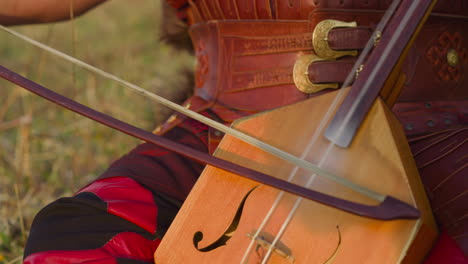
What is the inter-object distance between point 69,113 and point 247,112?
225 cm

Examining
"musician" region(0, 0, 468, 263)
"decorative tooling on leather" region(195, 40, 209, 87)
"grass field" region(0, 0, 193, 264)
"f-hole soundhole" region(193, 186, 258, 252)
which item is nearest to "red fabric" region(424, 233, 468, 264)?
"musician" region(0, 0, 468, 263)

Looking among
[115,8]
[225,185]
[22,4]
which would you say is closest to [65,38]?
[115,8]

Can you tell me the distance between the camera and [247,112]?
1.40 metres

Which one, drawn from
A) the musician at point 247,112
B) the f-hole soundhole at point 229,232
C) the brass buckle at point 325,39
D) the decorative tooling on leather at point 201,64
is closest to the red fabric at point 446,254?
the musician at point 247,112

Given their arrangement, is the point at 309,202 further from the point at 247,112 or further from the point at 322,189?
the point at 247,112

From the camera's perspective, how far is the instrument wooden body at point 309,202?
0.94 meters

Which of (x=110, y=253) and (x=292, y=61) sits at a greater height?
(x=292, y=61)

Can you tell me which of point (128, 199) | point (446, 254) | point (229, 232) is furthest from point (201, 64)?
point (446, 254)

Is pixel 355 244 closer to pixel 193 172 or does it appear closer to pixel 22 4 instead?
pixel 193 172

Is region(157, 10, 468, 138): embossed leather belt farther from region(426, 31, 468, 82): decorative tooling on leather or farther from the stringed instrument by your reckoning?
the stringed instrument

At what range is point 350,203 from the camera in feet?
2.97

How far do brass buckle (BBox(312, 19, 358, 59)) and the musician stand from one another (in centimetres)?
1

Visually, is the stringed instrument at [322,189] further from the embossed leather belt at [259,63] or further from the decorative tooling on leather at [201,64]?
the decorative tooling on leather at [201,64]

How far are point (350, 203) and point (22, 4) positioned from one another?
97 cm
